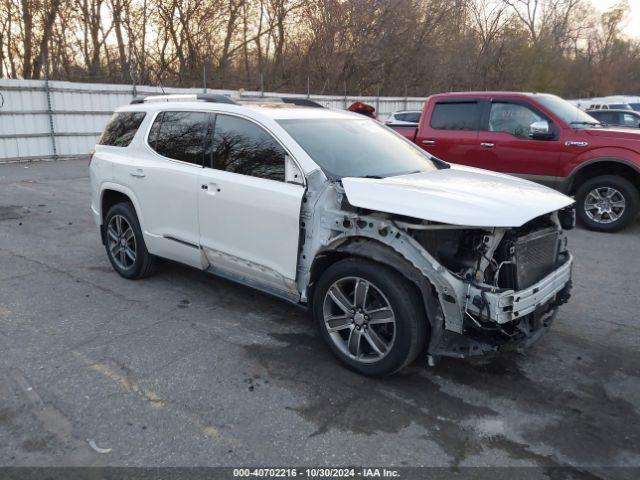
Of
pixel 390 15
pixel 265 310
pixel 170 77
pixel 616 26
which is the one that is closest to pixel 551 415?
pixel 265 310

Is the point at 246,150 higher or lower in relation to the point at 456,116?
lower

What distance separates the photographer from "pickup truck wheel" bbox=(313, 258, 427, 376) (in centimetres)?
332

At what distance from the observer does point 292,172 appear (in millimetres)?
3871

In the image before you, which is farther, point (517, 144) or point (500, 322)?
point (517, 144)

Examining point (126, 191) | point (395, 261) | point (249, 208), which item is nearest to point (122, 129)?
point (126, 191)

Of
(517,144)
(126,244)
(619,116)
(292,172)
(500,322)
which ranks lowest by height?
(126,244)

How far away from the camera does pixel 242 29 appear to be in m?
26.5

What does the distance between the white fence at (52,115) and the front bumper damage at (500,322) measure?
11.5m

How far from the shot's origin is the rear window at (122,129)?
5352 millimetres

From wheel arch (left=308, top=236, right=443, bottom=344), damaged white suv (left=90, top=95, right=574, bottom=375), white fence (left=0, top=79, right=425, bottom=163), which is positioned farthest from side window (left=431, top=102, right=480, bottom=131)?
white fence (left=0, top=79, right=425, bottom=163)

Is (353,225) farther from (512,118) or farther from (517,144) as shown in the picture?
(512,118)

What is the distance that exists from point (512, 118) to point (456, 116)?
3.14 ft

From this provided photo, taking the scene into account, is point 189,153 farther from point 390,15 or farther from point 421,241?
point 390,15

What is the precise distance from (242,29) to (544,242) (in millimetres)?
25761
